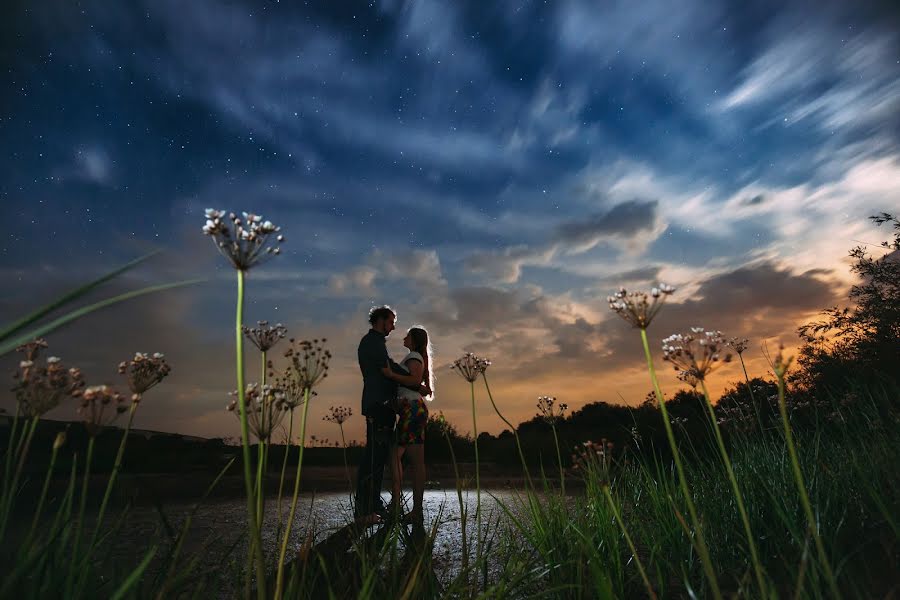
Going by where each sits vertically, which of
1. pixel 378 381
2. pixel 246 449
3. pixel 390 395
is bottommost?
pixel 246 449

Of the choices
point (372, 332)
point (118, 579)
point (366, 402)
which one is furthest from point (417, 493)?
point (118, 579)

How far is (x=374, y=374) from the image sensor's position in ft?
23.7

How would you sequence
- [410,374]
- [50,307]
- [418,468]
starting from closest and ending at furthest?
[50,307], [418,468], [410,374]

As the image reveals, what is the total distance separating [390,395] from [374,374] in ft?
1.09

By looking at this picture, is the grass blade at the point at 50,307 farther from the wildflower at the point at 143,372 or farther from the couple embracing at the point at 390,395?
the couple embracing at the point at 390,395

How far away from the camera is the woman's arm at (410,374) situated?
700cm

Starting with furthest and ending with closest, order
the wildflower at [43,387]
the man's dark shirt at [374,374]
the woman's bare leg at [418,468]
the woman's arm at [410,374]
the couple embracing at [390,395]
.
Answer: the man's dark shirt at [374,374], the woman's arm at [410,374], the couple embracing at [390,395], the woman's bare leg at [418,468], the wildflower at [43,387]

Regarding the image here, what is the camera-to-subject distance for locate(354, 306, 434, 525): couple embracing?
22.1 feet

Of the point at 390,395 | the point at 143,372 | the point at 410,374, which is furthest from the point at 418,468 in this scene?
the point at 143,372

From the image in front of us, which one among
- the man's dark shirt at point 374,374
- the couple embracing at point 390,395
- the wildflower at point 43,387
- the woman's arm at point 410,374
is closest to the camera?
the wildflower at point 43,387

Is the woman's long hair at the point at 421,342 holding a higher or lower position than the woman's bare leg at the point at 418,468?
higher

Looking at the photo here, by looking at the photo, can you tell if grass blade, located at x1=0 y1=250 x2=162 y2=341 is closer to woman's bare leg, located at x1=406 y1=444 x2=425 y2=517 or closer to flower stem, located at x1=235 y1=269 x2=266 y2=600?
flower stem, located at x1=235 y1=269 x2=266 y2=600

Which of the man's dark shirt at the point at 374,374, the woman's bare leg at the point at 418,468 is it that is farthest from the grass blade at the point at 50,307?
the man's dark shirt at the point at 374,374

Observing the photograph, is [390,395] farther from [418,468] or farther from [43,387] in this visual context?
[43,387]
